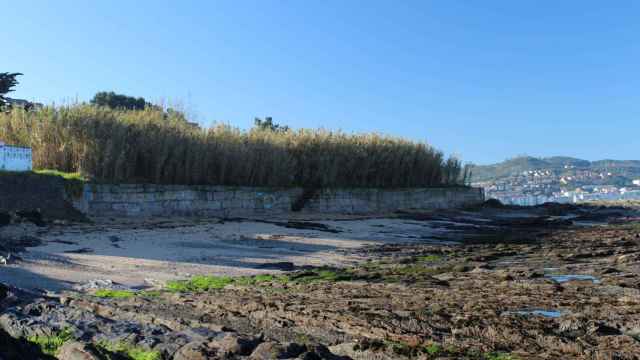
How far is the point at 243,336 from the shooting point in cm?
575

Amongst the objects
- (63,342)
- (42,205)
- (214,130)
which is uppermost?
(214,130)

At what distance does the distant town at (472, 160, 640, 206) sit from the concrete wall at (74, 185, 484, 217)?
201 ft

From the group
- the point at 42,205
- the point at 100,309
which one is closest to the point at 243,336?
the point at 100,309

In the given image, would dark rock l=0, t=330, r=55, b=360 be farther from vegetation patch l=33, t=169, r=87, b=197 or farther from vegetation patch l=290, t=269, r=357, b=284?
vegetation patch l=33, t=169, r=87, b=197

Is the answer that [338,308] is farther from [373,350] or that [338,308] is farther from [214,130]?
[214,130]

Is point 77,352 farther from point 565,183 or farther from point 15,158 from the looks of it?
point 565,183

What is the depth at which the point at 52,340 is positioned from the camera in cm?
603

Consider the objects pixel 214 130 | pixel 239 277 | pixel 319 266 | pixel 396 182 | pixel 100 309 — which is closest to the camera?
pixel 100 309

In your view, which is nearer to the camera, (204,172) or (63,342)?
(63,342)

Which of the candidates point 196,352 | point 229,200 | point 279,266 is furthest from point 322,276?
point 229,200

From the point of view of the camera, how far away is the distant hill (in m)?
118

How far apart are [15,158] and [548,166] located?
409ft

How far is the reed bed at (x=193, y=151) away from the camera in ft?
54.5

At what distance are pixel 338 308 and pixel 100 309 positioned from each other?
8.70ft
